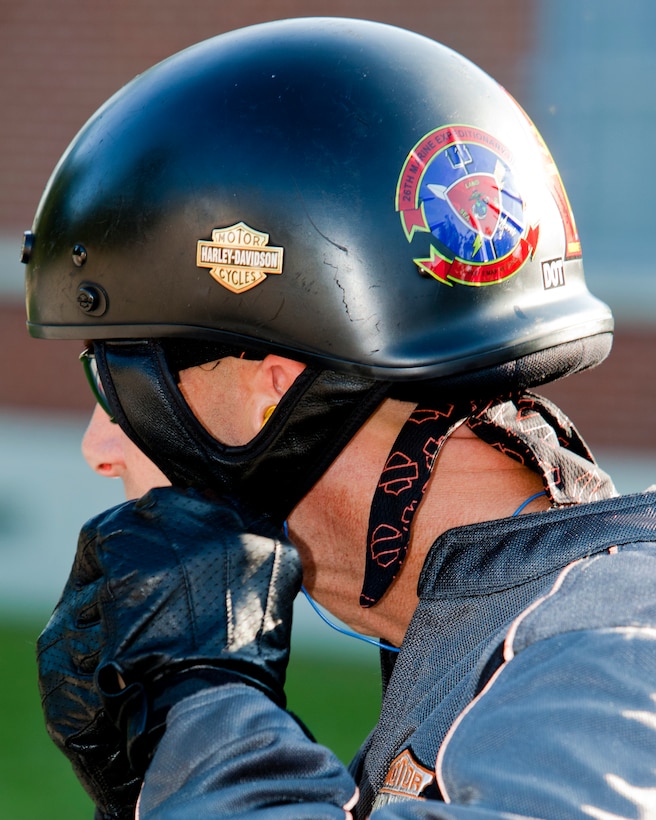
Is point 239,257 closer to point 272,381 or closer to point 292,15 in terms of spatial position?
point 272,381

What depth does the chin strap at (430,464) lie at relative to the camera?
2094mm

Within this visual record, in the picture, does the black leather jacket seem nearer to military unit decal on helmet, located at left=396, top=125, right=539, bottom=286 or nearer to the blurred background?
military unit decal on helmet, located at left=396, top=125, right=539, bottom=286

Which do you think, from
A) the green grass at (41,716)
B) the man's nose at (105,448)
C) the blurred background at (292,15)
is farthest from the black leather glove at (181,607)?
the blurred background at (292,15)

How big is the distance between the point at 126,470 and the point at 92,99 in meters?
7.56

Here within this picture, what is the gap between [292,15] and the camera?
8.78m

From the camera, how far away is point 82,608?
1931mm

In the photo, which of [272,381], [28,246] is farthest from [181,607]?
[28,246]

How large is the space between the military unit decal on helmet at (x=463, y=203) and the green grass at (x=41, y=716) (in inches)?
164

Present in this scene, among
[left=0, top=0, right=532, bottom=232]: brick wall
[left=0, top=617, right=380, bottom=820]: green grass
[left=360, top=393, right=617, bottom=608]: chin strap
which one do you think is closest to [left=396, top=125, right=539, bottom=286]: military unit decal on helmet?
[left=360, top=393, right=617, bottom=608]: chin strap

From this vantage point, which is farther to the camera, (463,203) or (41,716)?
(41,716)

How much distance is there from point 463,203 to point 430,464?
0.49 metres

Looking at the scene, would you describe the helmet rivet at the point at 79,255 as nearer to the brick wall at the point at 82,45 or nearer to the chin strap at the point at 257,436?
the chin strap at the point at 257,436

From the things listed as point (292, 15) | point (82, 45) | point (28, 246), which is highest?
point (292, 15)

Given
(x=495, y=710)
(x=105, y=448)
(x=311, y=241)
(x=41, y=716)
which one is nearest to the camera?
(x=495, y=710)
